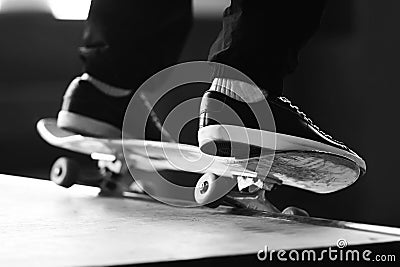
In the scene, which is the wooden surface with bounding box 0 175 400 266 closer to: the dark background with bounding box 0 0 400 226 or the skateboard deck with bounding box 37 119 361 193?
the skateboard deck with bounding box 37 119 361 193

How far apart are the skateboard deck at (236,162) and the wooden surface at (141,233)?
10 centimetres

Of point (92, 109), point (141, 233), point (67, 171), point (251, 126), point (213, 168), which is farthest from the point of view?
point (67, 171)

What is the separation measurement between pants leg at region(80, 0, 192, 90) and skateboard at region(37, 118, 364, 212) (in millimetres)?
221

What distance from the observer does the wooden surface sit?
3.19 ft

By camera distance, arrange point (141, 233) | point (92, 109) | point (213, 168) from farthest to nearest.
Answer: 1. point (92, 109)
2. point (213, 168)
3. point (141, 233)

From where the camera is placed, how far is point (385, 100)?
1.61m

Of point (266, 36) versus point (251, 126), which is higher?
point (266, 36)

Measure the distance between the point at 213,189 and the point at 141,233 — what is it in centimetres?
45

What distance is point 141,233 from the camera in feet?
3.97

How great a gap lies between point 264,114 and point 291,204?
0.48m

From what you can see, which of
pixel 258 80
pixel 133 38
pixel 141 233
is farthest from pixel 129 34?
pixel 141 233

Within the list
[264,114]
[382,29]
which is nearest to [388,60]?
[382,29]

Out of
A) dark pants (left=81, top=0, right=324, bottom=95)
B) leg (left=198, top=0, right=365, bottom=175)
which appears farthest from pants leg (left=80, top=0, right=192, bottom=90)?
leg (left=198, top=0, right=365, bottom=175)

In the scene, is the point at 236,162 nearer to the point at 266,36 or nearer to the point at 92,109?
the point at 266,36
